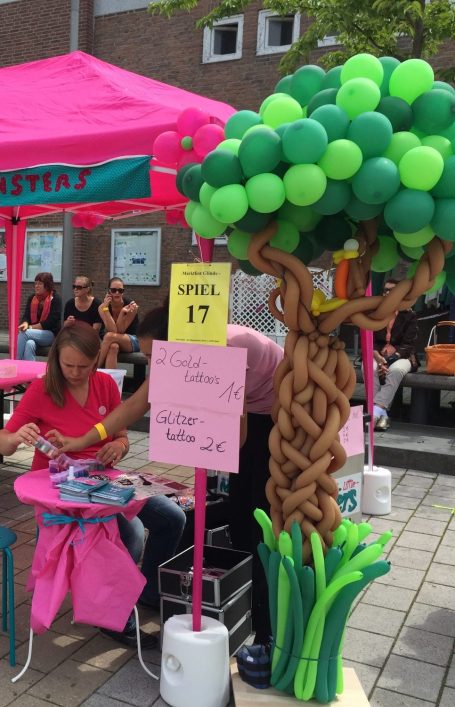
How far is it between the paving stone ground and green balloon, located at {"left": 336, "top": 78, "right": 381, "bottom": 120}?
215 centimetres

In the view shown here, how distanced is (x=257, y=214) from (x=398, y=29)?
6.32m

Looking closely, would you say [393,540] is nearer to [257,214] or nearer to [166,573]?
[166,573]

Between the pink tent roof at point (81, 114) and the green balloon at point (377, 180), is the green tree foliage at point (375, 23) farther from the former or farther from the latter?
the green balloon at point (377, 180)

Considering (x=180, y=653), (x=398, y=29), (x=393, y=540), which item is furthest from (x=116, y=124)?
(x=398, y=29)

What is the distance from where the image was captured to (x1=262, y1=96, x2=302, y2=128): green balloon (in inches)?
→ 80.4

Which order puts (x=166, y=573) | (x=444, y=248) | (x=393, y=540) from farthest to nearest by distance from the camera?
1. (x=393, y=540)
2. (x=166, y=573)
3. (x=444, y=248)

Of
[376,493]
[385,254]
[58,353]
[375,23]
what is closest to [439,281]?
[385,254]

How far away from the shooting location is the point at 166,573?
105 inches

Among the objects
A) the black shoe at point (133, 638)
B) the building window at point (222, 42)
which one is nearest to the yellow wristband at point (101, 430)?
the black shoe at point (133, 638)

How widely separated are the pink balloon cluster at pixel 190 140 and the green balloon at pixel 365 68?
1.61ft

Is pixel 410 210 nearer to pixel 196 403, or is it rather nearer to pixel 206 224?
pixel 206 224

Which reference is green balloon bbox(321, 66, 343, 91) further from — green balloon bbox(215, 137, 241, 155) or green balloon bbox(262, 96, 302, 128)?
green balloon bbox(215, 137, 241, 155)

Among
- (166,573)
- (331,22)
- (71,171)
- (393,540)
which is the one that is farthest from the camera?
(331,22)

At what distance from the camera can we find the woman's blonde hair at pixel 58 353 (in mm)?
2904
